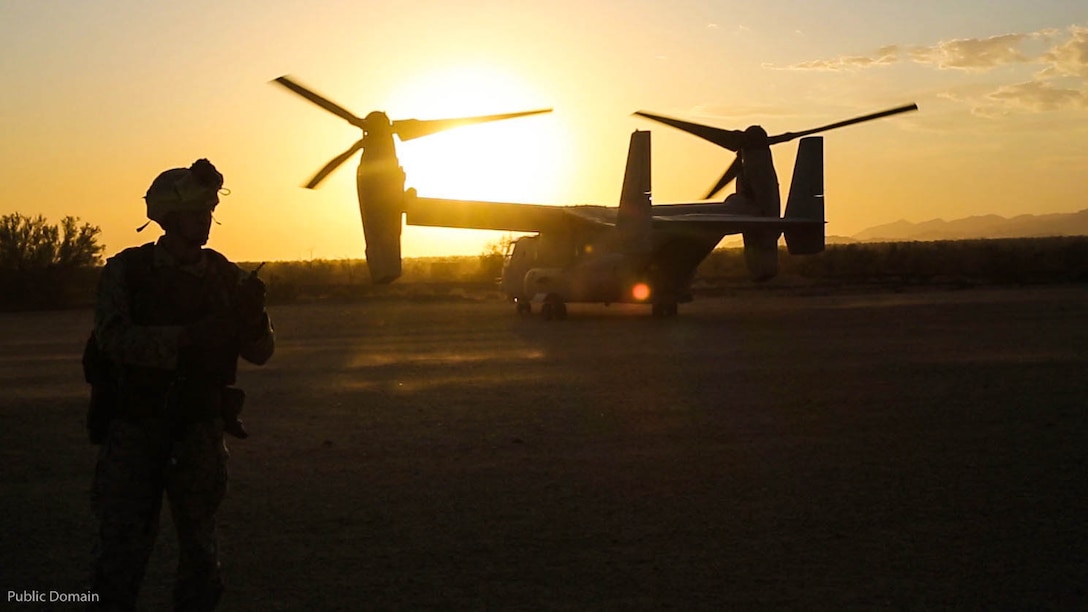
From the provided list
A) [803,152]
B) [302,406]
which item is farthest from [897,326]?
[302,406]

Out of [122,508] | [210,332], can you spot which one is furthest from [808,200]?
[122,508]

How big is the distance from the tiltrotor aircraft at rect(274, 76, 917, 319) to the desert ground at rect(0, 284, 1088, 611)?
269 inches

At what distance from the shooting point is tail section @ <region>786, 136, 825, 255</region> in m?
27.0

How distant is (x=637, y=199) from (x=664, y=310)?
4399 mm

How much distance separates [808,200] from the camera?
27.2m

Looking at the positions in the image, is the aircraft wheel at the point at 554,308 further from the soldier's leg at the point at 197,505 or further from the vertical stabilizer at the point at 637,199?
the soldier's leg at the point at 197,505

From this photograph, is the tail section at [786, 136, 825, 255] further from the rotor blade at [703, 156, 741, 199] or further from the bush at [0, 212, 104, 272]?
the bush at [0, 212, 104, 272]

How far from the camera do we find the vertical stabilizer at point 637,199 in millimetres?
24234

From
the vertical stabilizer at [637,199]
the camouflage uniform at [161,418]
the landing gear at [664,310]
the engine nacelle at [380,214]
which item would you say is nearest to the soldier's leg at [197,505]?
the camouflage uniform at [161,418]

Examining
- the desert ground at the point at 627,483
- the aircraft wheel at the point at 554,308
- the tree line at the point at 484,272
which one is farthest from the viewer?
the tree line at the point at 484,272

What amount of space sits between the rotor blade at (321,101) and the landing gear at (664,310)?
28.3 feet

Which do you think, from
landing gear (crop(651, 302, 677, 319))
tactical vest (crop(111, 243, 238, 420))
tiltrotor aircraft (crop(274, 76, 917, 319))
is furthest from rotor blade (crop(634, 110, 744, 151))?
tactical vest (crop(111, 243, 238, 420))

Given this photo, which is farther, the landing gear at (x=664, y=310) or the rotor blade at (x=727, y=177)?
the rotor blade at (x=727, y=177)

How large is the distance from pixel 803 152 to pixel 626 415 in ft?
57.6
